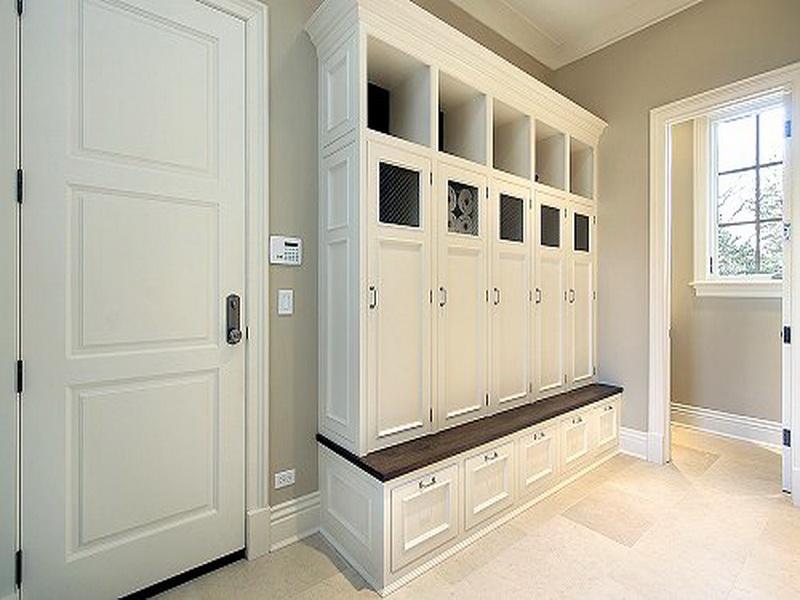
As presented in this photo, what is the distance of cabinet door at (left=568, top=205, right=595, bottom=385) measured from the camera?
2900 millimetres

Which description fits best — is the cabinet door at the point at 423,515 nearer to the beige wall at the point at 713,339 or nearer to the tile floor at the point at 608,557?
the tile floor at the point at 608,557

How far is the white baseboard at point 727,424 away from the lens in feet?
10.2

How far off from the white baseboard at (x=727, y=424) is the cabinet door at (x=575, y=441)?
4.81ft

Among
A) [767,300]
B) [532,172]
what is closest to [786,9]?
[532,172]

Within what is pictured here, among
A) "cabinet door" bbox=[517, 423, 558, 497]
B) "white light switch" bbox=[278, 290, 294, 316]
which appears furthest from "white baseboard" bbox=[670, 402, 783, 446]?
"white light switch" bbox=[278, 290, 294, 316]

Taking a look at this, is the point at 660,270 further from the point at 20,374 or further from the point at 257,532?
the point at 20,374

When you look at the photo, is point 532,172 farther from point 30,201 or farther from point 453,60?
point 30,201

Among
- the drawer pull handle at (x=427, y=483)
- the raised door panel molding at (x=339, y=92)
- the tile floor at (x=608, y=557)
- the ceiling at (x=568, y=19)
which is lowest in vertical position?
the tile floor at (x=608, y=557)

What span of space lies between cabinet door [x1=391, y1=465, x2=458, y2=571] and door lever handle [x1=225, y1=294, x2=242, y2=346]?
3.00 feet

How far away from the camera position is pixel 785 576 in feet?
5.44

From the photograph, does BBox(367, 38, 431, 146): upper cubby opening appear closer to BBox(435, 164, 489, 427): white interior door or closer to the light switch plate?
BBox(435, 164, 489, 427): white interior door

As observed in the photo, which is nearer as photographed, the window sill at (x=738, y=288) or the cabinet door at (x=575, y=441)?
the cabinet door at (x=575, y=441)

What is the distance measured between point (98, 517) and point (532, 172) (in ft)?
8.87

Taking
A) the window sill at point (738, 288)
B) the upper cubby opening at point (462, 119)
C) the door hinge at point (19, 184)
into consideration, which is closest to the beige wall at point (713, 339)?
the window sill at point (738, 288)
